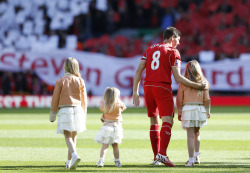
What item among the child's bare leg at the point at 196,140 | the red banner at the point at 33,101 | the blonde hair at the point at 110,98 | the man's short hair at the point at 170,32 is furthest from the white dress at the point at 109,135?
the red banner at the point at 33,101

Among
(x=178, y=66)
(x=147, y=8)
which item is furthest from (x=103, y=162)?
(x=147, y=8)

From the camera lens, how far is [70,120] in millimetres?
9883

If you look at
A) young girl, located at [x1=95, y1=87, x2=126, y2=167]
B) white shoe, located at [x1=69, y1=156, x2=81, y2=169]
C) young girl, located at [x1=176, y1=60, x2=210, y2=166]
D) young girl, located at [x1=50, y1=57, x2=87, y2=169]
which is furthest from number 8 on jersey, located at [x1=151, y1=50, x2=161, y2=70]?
white shoe, located at [x1=69, y1=156, x2=81, y2=169]

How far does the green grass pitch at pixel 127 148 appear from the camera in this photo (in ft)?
33.1

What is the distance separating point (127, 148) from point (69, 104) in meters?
3.36

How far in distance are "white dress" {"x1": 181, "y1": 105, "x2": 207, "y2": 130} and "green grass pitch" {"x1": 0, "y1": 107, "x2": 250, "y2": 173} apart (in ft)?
2.16

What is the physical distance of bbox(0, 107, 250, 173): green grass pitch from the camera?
397 inches

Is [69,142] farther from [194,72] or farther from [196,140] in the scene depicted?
[194,72]

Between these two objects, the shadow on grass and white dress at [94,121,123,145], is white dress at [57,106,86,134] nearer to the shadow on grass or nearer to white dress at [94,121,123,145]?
white dress at [94,121,123,145]

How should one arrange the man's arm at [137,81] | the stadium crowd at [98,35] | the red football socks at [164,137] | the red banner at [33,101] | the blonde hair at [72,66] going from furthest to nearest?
1. the stadium crowd at [98,35]
2. the red banner at [33,101]
3. the man's arm at [137,81]
4. the red football socks at [164,137]
5. the blonde hair at [72,66]

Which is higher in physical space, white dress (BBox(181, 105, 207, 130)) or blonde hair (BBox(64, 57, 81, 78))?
blonde hair (BBox(64, 57, 81, 78))

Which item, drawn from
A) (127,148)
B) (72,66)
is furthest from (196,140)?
(127,148)

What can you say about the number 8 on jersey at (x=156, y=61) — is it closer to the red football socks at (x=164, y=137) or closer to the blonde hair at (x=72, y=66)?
the red football socks at (x=164, y=137)

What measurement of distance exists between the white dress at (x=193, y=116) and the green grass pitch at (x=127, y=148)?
0.66 metres
